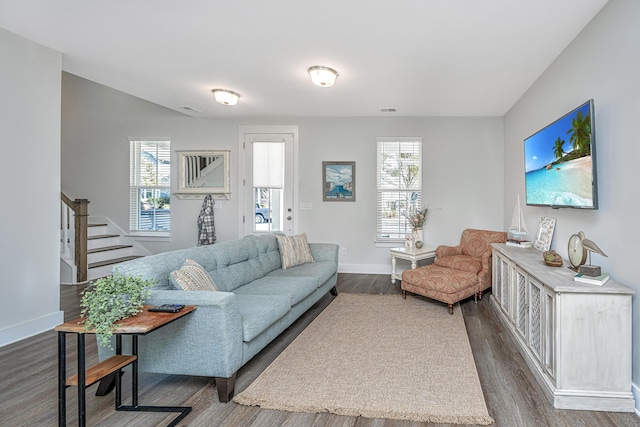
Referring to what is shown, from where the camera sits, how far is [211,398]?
211cm

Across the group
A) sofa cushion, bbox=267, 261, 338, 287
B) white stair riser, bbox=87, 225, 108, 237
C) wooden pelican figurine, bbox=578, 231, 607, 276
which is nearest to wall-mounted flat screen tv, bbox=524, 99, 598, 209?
wooden pelican figurine, bbox=578, 231, 607, 276

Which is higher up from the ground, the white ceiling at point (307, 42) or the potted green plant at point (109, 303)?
the white ceiling at point (307, 42)

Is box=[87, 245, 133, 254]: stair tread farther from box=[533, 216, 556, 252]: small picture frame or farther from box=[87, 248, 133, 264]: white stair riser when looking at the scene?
box=[533, 216, 556, 252]: small picture frame

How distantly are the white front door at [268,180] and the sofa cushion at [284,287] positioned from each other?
Result: 93.5 inches

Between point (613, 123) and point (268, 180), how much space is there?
4.57 meters

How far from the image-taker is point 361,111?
5.33 metres

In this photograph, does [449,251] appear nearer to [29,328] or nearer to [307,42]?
[307,42]

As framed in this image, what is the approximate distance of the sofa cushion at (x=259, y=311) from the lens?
2262 mm

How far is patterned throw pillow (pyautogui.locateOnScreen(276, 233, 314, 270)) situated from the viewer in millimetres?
4125

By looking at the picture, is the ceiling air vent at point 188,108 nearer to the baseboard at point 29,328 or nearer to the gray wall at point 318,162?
the gray wall at point 318,162

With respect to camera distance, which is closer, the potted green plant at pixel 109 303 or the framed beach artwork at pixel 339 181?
the potted green plant at pixel 109 303

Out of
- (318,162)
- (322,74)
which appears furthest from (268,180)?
(322,74)

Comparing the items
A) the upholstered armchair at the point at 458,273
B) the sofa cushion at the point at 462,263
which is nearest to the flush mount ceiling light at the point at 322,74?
the upholstered armchair at the point at 458,273

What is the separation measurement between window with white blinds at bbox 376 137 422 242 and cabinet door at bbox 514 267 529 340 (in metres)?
2.68
